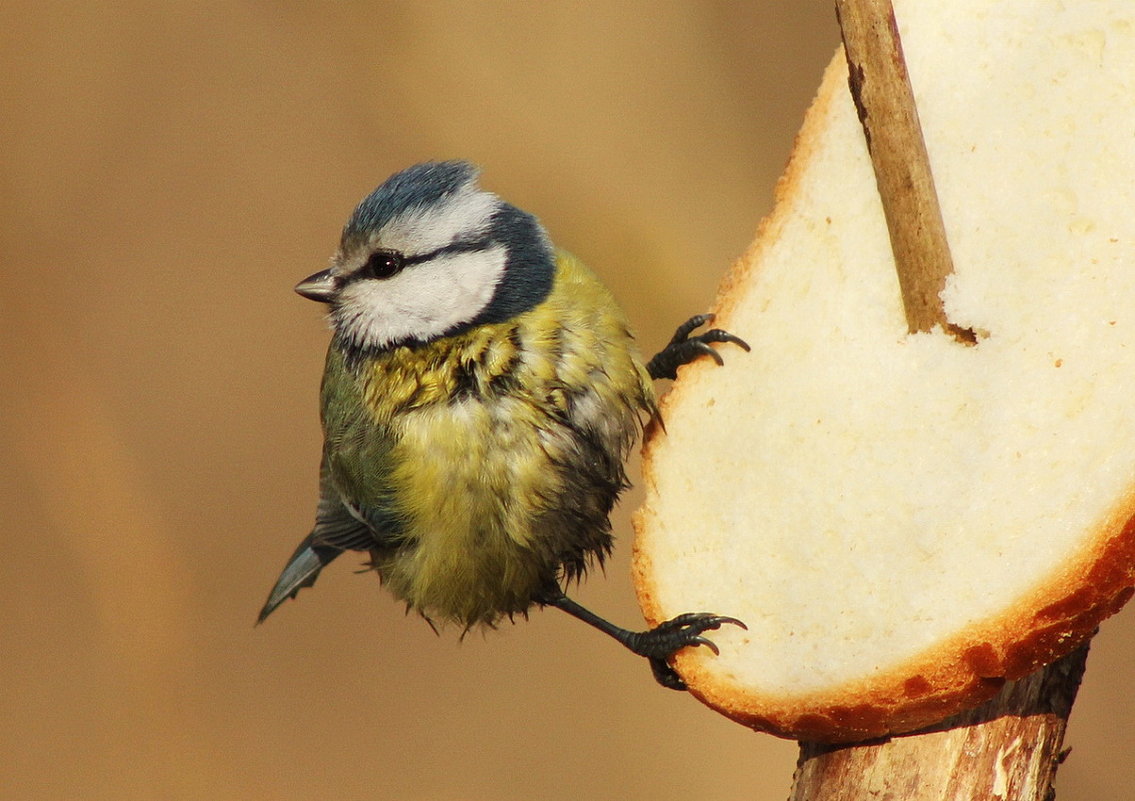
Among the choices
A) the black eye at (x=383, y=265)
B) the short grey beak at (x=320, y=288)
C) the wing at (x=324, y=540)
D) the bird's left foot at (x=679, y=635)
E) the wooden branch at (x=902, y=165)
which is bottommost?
the bird's left foot at (x=679, y=635)

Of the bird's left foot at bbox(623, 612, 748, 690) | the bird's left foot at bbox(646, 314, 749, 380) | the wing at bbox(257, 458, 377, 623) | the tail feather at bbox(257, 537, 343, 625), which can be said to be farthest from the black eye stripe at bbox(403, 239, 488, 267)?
the tail feather at bbox(257, 537, 343, 625)

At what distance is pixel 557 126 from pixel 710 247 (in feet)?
1.67


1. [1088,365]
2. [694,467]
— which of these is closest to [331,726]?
[694,467]

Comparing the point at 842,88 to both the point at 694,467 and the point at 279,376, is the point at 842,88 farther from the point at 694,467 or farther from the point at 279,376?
the point at 279,376

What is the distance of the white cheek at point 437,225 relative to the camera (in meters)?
1.18

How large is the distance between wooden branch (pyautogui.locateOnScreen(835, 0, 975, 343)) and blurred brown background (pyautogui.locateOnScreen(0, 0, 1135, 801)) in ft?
5.45

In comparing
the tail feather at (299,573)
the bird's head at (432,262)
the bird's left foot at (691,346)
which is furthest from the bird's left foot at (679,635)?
the tail feather at (299,573)

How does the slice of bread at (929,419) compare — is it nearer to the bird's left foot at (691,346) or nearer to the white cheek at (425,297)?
the bird's left foot at (691,346)

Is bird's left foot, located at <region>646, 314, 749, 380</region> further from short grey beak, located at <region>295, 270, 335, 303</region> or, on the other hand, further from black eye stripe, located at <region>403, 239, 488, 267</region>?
short grey beak, located at <region>295, 270, 335, 303</region>

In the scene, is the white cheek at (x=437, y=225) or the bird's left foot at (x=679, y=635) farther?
the white cheek at (x=437, y=225)

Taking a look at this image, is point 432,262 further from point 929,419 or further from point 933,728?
point 933,728

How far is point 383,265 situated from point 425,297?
0.07 meters

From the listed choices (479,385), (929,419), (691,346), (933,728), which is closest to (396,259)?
(479,385)

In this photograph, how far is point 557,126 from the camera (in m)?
2.71
